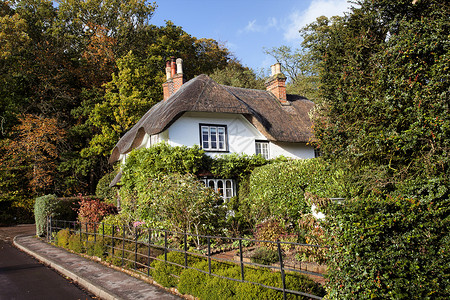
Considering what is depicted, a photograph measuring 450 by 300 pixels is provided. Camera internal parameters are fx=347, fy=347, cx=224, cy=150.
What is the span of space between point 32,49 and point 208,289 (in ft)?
103

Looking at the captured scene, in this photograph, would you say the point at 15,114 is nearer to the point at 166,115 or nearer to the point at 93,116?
the point at 93,116

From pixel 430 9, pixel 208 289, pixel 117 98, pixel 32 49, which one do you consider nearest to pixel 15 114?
pixel 32 49

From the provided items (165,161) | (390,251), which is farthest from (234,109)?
(390,251)

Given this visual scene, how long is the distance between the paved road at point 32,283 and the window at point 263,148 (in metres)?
10.8

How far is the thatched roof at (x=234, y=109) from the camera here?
51.3ft

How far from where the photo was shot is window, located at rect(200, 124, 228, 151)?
1627cm

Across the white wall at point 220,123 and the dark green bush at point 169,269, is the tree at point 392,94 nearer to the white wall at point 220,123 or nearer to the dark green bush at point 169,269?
the dark green bush at point 169,269

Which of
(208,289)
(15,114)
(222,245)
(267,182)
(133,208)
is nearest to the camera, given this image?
(208,289)

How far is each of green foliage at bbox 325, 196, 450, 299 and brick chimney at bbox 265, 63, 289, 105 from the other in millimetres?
17542

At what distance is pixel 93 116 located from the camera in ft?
99.9

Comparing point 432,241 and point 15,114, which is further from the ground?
point 15,114

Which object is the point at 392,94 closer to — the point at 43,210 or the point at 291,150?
the point at 291,150

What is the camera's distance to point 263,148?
58.8 feet

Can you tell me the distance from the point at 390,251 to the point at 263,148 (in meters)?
14.1
